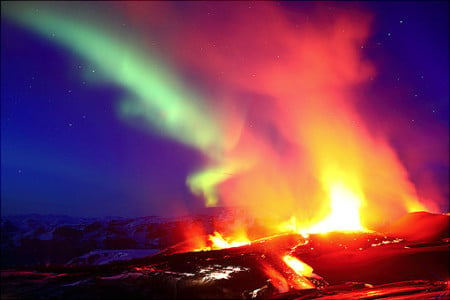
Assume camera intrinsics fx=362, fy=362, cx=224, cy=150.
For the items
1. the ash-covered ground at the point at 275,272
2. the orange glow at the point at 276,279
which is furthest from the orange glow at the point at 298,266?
the orange glow at the point at 276,279

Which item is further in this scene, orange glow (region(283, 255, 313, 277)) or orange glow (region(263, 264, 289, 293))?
orange glow (region(283, 255, 313, 277))

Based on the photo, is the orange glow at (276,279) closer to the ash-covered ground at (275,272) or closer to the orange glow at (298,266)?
the ash-covered ground at (275,272)

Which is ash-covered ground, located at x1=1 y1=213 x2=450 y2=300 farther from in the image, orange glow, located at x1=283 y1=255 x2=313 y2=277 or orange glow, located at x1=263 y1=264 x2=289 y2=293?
Answer: orange glow, located at x1=283 y1=255 x2=313 y2=277

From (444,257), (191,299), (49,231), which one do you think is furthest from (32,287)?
(49,231)

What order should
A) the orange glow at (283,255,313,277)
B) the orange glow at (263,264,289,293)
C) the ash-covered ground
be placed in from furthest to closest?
1. the orange glow at (283,255,313,277)
2. the orange glow at (263,264,289,293)
3. the ash-covered ground

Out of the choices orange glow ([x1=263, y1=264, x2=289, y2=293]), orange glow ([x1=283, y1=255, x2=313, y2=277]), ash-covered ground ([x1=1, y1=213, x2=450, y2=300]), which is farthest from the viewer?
orange glow ([x1=283, y1=255, x2=313, y2=277])

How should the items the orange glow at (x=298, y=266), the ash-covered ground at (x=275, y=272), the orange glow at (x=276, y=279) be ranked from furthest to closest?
the orange glow at (x=298, y=266) < the orange glow at (x=276, y=279) < the ash-covered ground at (x=275, y=272)

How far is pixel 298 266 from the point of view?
88.7 ft

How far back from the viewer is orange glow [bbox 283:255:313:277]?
2577 cm

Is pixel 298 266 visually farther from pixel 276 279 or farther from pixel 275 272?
pixel 276 279

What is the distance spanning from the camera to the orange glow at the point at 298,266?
2577 cm

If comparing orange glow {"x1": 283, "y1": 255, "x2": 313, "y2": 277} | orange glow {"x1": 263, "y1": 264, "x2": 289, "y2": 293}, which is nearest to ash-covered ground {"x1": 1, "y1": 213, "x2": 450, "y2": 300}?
orange glow {"x1": 263, "y1": 264, "x2": 289, "y2": 293}

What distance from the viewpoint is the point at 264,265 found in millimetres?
24016

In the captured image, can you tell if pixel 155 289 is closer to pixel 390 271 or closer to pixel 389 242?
pixel 390 271
